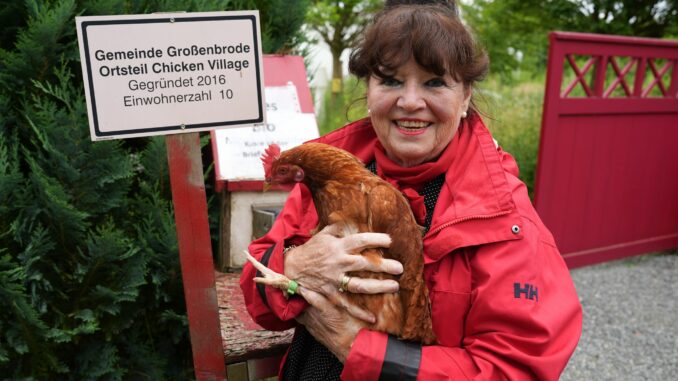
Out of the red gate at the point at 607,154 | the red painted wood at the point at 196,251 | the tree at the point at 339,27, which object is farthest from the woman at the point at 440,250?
the tree at the point at 339,27

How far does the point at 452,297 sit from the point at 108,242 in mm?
1609

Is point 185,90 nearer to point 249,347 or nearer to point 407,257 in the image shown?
point 407,257

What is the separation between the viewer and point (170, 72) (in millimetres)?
1707

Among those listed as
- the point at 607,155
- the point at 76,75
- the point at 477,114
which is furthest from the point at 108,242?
the point at 607,155

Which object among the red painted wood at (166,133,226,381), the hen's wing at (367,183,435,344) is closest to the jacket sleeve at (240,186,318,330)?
the red painted wood at (166,133,226,381)

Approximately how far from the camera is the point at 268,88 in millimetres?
3336

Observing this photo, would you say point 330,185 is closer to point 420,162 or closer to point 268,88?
point 420,162

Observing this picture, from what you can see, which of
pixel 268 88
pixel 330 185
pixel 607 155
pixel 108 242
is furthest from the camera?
pixel 607 155

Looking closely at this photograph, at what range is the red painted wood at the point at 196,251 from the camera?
72.9 inches

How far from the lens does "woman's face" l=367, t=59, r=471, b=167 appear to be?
5.93ft

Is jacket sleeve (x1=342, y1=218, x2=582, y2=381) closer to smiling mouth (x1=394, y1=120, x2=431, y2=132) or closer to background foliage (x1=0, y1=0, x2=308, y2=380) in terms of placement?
smiling mouth (x1=394, y1=120, x2=431, y2=132)

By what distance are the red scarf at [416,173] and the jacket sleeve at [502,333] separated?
0.26 m

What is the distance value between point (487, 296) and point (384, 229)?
14.8 inches

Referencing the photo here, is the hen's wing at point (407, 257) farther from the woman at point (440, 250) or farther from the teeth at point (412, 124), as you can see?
the teeth at point (412, 124)
